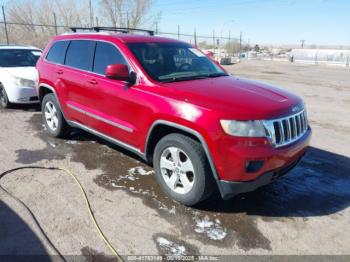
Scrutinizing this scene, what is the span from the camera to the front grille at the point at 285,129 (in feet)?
10.8

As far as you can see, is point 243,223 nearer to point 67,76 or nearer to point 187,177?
point 187,177

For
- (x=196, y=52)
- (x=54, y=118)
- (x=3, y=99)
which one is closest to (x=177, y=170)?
(x=196, y=52)

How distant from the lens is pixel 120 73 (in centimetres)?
392

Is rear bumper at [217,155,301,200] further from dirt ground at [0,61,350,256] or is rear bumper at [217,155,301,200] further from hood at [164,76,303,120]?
hood at [164,76,303,120]

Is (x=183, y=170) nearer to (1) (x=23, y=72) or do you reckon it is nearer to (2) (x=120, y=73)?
(2) (x=120, y=73)

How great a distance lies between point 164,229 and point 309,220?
62.3 inches

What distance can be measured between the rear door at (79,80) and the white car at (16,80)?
2.78 meters

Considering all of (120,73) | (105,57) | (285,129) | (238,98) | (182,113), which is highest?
(105,57)

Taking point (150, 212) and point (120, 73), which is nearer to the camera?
point (150, 212)

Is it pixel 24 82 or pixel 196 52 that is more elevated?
pixel 196 52

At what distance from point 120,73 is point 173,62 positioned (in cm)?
87

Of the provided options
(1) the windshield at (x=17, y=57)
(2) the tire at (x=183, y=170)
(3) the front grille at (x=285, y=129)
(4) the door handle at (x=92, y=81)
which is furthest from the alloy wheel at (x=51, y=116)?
(3) the front grille at (x=285, y=129)

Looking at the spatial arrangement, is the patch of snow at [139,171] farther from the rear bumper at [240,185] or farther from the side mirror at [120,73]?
the rear bumper at [240,185]

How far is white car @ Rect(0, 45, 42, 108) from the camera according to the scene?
25.0ft
